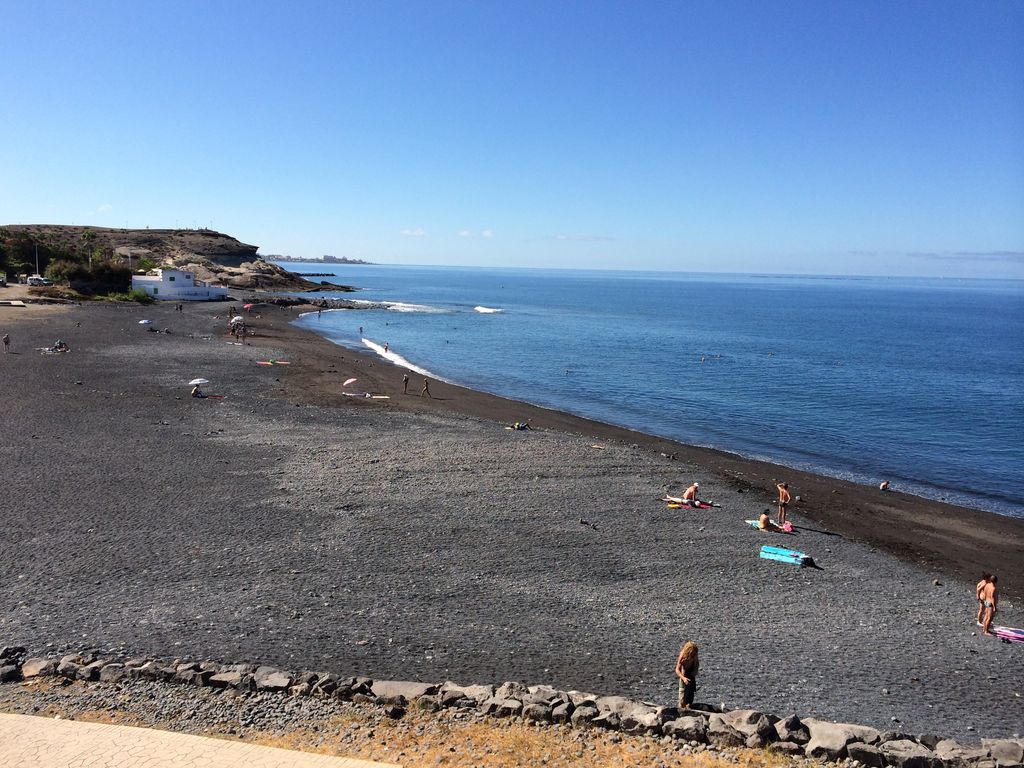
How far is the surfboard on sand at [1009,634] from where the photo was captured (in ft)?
46.4

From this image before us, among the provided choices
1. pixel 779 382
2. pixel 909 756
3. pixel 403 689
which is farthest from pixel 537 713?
pixel 779 382

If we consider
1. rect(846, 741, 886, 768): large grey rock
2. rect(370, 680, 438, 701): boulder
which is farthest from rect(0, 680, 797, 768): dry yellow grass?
rect(846, 741, 886, 768): large grey rock

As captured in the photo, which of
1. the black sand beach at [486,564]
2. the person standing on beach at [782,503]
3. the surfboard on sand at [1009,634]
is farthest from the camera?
the person standing on beach at [782,503]

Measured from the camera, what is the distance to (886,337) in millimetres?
94562

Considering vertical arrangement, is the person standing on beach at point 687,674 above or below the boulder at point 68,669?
above

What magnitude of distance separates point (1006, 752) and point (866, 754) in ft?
7.13

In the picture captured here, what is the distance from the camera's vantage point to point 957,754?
9391 millimetres

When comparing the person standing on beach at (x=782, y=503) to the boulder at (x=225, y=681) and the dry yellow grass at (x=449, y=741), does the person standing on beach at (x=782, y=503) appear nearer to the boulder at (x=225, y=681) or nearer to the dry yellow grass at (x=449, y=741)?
the dry yellow grass at (x=449, y=741)

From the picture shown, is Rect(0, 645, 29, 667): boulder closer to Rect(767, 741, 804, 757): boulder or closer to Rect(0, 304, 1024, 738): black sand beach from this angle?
Rect(0, 304, 1024, 738): black sand beach

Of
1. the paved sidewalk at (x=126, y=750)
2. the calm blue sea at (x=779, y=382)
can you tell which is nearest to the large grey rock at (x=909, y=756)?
the paved sidewalk at (x=126, y=750)

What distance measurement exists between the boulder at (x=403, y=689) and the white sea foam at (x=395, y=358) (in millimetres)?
38254

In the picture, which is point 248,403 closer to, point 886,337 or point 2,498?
point 2,498

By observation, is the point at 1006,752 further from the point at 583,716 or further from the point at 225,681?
the point at 225,681

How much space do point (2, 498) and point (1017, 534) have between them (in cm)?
3171
